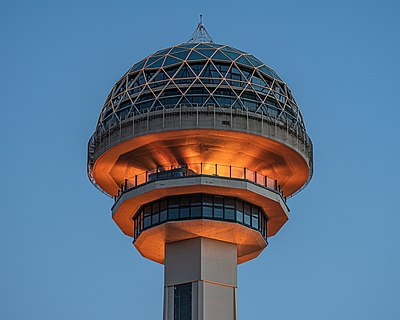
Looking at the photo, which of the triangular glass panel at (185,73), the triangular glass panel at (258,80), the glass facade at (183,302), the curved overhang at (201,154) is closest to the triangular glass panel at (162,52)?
the triangular glass panel at (185,73)

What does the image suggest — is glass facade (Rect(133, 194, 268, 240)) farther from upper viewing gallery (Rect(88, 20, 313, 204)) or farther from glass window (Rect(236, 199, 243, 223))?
upper viewing gallery (Rect(88, 20, 313, 204))

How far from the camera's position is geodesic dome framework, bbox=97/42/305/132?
232 ft

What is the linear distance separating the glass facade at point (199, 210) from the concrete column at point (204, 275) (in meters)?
2.34

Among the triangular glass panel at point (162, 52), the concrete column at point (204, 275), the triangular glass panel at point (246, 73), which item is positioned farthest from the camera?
the triangular glass panel at point (162, 52)

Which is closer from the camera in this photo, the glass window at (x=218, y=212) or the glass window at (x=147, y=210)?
the glass window at (x=218, y=212)

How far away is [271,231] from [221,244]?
740cm

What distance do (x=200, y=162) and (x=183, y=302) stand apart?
11.1 metres

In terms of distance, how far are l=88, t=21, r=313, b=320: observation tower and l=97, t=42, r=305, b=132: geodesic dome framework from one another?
10 centimetres

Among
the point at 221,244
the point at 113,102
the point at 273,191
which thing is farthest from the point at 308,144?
the point at 113,102

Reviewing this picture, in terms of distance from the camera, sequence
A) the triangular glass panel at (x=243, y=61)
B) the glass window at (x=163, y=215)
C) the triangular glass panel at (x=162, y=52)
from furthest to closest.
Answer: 1. the triangular glass panel at (x=162, y=52)
2. the triangular glass panel at (x=243, y=61)
3. the glass window at (x=163, y=215)

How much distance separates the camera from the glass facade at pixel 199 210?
69562mm

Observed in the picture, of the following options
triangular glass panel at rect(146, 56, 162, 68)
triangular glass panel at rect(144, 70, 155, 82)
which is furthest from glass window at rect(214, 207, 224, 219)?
triangular glass panel at rect(146, 56, 162, 68)

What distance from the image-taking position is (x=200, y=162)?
7188cm

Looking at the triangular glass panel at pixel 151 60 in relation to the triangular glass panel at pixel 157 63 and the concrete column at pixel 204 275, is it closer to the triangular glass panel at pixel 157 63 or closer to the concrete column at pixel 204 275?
the triangular glass panel at pixel 157 63
